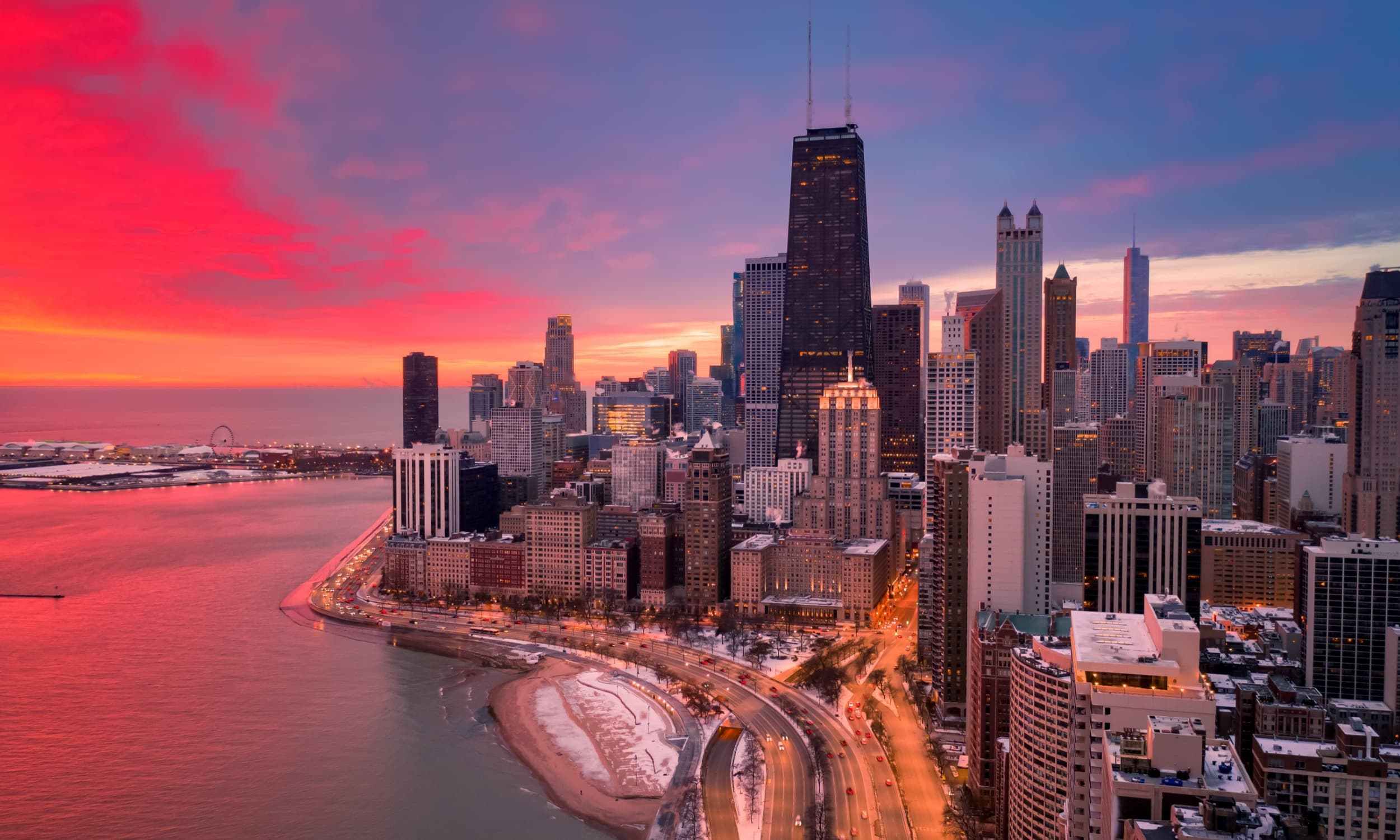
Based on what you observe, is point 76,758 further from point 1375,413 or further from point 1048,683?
point 1375,413

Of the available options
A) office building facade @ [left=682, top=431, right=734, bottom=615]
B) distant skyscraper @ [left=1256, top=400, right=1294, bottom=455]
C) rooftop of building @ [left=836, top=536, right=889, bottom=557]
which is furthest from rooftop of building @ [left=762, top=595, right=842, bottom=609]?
distant skyscraper @ [left=1256, top=400, right=1294, bottom=455]

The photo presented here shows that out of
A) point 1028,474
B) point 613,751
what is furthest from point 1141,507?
point 613,751

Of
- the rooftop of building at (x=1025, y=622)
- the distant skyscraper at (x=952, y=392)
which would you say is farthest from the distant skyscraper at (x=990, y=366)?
the rooftop of building at (x=1025, y=622)

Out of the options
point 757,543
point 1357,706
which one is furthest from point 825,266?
point 1357,706

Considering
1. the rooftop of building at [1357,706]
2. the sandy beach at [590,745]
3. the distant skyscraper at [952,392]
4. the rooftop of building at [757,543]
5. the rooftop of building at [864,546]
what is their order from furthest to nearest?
the distant skyscraper at [952,392] → the rooftop of building at [757,543] → the rooftop of building at [864,546] → the sandy beach at [590,745] → the rooftop of building at [1357,706]

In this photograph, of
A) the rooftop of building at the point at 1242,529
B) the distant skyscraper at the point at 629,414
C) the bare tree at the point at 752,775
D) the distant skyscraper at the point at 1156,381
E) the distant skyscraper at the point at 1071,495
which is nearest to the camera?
the bare tree at the point at 752,775

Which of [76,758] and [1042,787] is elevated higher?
[1042,787]

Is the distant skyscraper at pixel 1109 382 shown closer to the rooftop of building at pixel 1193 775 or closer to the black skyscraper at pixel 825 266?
the black skyscraper at pixel 825 266
